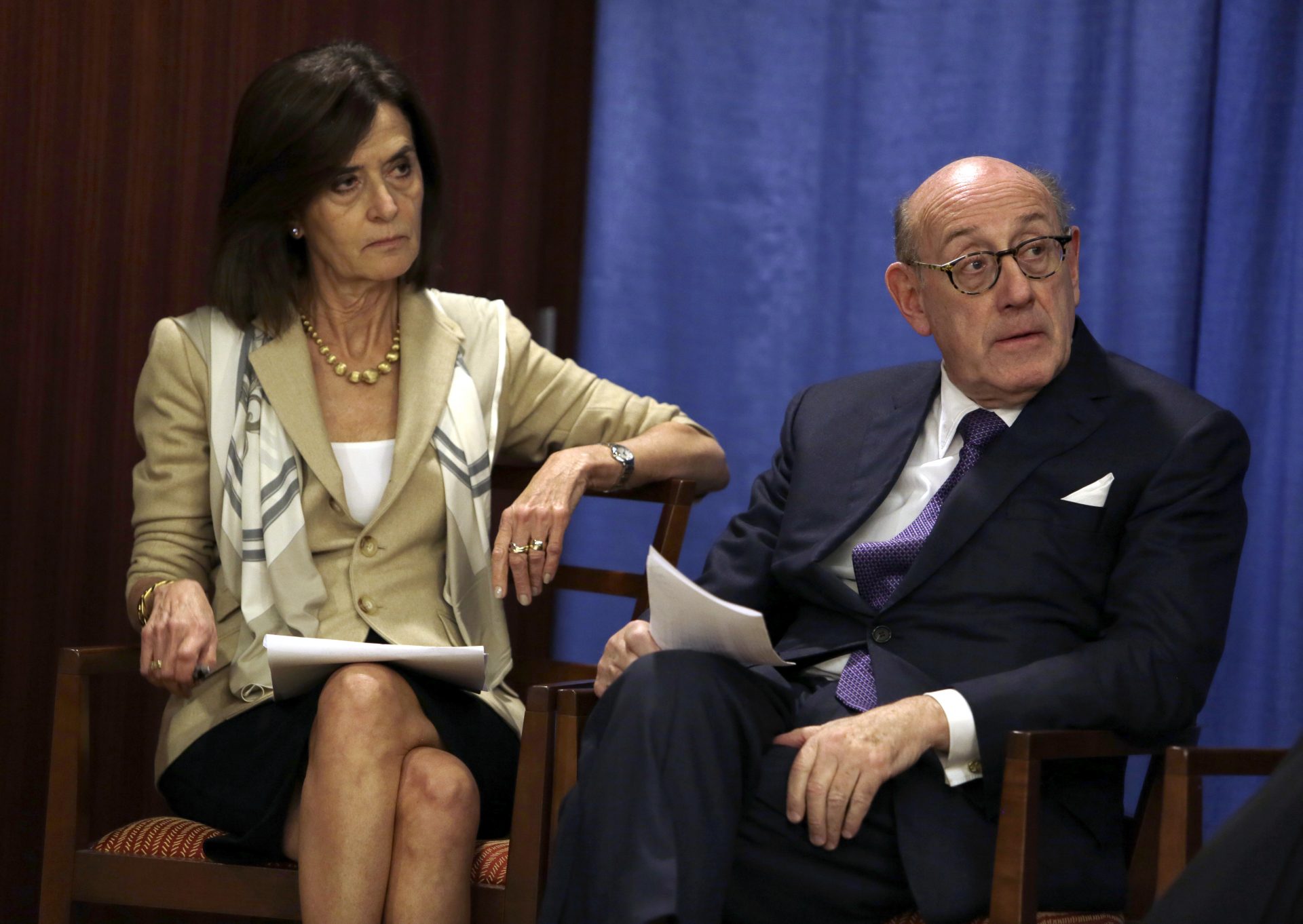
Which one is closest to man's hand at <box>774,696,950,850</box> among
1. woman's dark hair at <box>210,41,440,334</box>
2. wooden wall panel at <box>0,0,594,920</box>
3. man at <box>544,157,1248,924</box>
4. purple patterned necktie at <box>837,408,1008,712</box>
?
man at <box>544,157,1248,924</box>

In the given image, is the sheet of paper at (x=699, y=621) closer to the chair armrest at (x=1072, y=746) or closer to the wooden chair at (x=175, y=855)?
the wooden chair at (x=175, y=855)

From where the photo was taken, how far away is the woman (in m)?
2.17

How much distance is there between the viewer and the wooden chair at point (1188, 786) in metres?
1.67

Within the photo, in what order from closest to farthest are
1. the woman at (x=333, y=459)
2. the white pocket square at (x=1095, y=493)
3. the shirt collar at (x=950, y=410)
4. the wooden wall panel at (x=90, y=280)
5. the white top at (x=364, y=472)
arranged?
the white pocket square at (x=1095, y=493) < the woman at (x=333, y=459) < the shirt collar at (x=950, y=410) < the white top at (x=364, y=472) < the wooden wall panel at (x=90, y=280)

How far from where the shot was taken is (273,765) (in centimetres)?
212

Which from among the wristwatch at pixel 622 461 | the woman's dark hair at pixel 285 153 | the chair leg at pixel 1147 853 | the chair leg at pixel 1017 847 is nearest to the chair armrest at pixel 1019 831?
the chair leg at pixel 1017 847

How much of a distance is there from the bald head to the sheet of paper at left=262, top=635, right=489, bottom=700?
0.94 meters

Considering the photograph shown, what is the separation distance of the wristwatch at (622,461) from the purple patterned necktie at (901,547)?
0.43 meters

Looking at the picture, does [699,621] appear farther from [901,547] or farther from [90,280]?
[90,280]

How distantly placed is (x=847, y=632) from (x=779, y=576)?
17 centimetres

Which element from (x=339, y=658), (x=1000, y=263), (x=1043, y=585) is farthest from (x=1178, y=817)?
(x=339, y=658)

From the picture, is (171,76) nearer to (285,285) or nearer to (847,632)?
(285,285)

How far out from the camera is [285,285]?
2488mm

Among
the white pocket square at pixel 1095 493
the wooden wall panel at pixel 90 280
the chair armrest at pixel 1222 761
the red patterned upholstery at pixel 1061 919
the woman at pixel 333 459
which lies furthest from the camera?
the wooden wall panel at pixel 90 280
